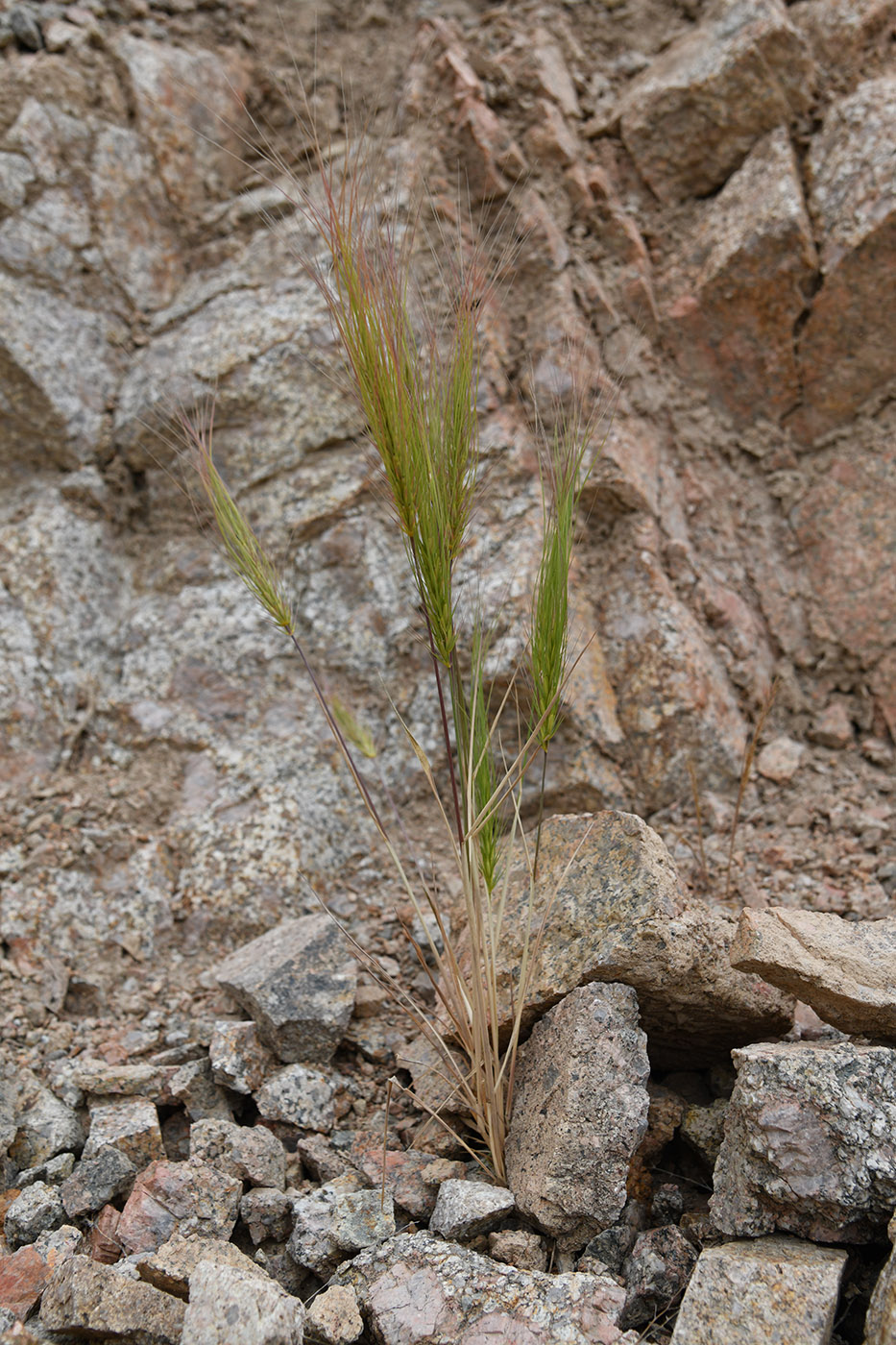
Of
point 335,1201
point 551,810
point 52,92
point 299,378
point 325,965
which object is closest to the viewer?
point 335,1201

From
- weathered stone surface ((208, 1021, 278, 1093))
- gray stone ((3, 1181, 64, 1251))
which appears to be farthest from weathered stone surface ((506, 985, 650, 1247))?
gray stone ((3, 1181, 64, 1251))

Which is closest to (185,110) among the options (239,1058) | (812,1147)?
(239,1058)

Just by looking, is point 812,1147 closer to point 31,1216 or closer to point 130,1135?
point 130,1135

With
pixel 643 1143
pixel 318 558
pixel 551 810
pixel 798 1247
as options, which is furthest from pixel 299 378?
pixel 798 1247

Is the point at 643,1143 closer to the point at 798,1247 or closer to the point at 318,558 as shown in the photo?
the point at 798,1247

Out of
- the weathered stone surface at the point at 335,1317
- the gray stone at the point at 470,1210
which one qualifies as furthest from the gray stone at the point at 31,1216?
the gray stone at the point at 470,1210

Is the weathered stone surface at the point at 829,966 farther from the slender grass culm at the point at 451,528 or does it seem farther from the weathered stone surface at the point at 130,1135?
the weathered stone surface at the point at 130,1135
